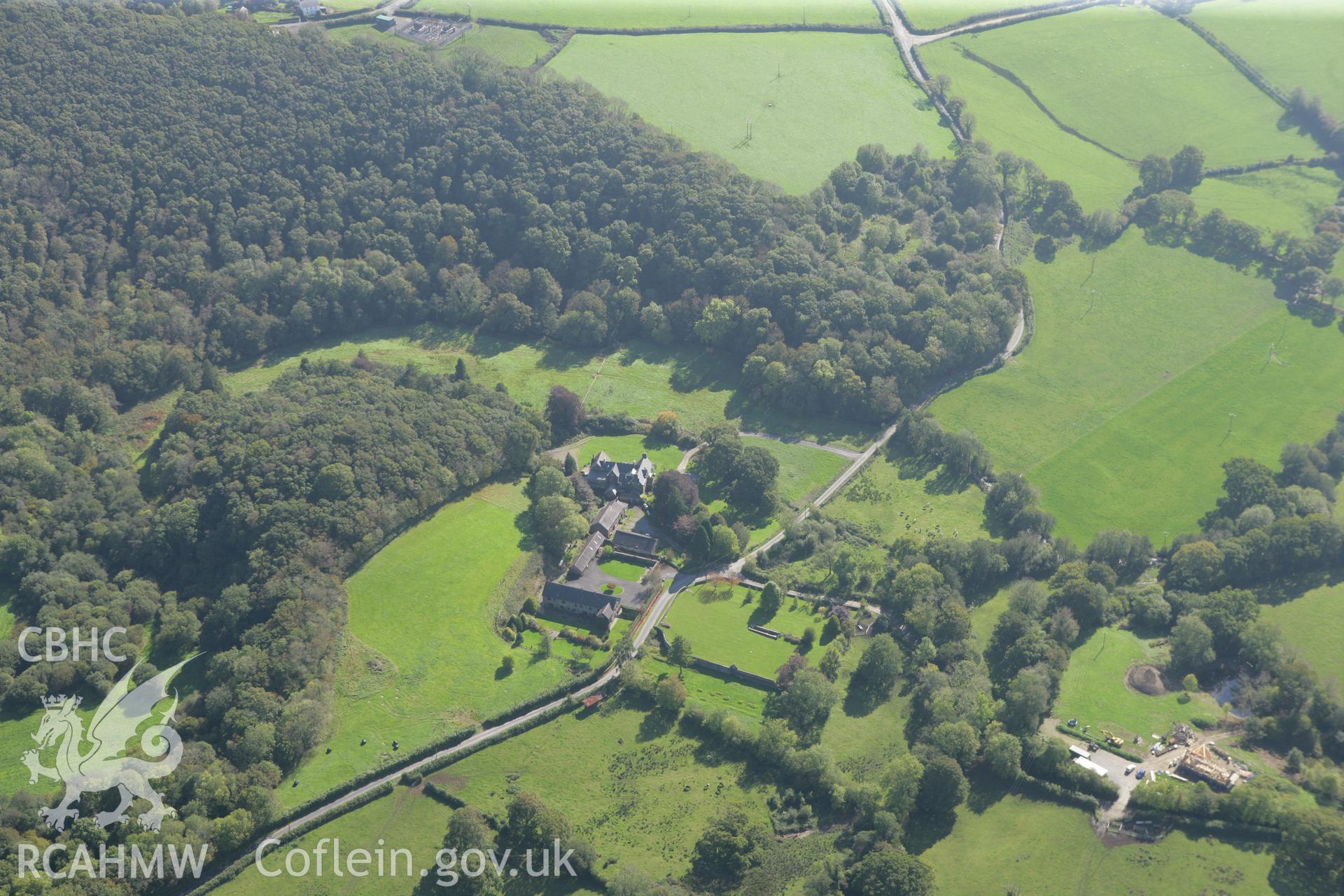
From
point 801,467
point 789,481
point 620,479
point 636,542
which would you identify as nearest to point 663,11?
point 801,467

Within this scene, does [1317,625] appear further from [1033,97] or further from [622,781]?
[1033,97]

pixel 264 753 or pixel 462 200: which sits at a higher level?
pixel 462 200

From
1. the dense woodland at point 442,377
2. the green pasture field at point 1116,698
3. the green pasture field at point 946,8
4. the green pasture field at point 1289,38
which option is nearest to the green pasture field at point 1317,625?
the dense woodland at point 442,377

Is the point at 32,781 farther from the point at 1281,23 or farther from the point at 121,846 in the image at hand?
the point at 1281,23

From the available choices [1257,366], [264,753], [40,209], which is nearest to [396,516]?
[264,753]

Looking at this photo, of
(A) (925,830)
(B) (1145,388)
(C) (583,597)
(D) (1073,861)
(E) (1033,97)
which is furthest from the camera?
(E) (1033,97)

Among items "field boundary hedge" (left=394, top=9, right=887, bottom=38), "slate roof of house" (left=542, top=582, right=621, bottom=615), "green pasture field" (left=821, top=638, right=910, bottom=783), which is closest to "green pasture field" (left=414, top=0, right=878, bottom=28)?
"field boundary hedge" (left=394, top=9, right=887, bottom=38)
